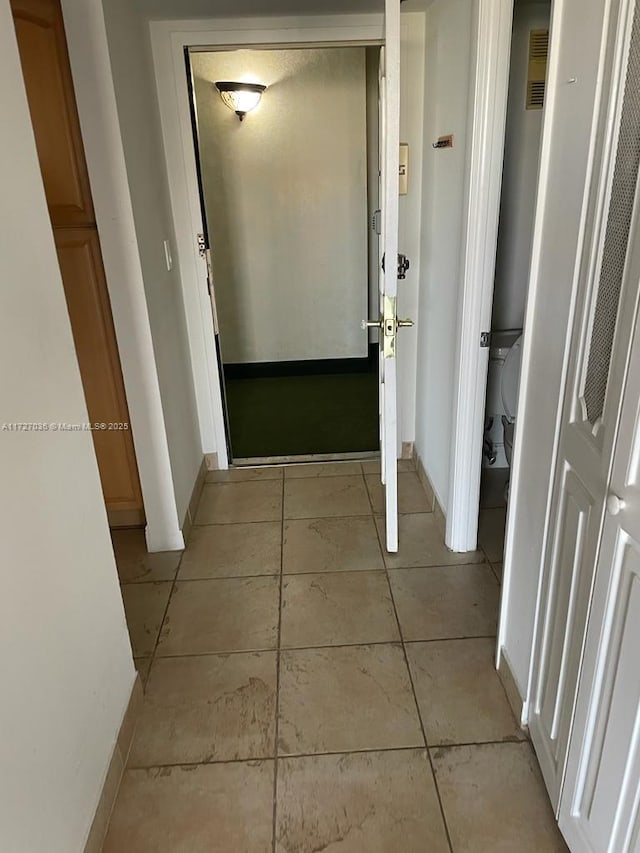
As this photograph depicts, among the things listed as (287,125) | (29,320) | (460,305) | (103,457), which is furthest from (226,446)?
(287,125)

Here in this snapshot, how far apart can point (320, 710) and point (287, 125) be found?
3.79 meters

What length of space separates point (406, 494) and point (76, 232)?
1.83m

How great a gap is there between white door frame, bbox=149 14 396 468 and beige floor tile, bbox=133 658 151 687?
164cm

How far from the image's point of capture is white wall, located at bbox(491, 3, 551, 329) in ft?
7.95

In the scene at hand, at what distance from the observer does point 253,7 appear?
7.99 feet

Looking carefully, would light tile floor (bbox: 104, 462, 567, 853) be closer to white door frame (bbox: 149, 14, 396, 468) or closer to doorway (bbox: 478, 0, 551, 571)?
doorway (bbox: 478, 0, 551, 571)

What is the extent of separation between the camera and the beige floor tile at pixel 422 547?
7.94 feet

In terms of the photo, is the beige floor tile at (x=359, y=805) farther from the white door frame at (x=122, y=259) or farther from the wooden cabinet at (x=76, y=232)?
the wooden cabinet at (x=76, y=232)

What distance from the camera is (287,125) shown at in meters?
4.18

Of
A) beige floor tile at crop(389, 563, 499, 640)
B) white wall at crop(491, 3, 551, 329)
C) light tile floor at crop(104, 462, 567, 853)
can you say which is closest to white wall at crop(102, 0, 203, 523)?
light tile floor at crop(104, 462, 567, 853)

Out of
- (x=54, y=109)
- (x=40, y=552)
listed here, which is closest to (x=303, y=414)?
(x=54, y=109)

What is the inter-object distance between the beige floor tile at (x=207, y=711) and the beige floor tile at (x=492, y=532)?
39.4 inches

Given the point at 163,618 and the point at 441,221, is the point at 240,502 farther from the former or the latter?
the point at 441,221

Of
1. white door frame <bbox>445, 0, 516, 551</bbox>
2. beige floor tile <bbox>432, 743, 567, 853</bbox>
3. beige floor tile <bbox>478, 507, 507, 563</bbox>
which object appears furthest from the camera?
beige floor tile <bbox>478, 507, 507, 563</bbox>
